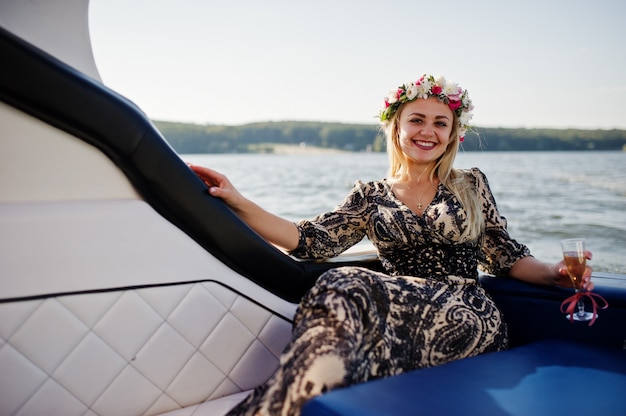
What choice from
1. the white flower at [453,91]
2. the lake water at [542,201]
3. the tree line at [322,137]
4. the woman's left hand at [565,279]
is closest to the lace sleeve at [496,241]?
the woman's left hand at [565,279]

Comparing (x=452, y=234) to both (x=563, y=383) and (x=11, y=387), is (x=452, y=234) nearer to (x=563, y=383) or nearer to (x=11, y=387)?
(x=563, y=383)

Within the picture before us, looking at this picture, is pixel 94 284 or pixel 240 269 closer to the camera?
pixel 94 284

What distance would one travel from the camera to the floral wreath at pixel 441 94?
96.2 inches

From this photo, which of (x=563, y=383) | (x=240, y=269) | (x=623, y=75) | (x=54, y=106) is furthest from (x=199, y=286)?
(x=623, y=75)

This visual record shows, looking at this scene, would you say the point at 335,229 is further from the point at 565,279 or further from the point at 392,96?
the point at 565,279

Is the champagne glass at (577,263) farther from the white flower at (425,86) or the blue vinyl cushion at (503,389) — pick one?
the white flower at (425,86)

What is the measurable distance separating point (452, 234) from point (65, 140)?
1.43 m

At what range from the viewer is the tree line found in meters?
21.3

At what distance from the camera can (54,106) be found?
1.62 meters

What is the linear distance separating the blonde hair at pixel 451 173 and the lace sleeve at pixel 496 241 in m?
0.05

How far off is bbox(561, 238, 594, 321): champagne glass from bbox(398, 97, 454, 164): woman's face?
672 mm

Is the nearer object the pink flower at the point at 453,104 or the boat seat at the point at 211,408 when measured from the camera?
the boat seat at the point at 211,408

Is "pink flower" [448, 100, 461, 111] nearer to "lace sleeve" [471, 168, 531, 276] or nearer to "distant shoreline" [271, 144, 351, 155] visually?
"lace sleeve" [471, 168, 531, 276]

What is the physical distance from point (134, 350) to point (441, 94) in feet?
5.13
